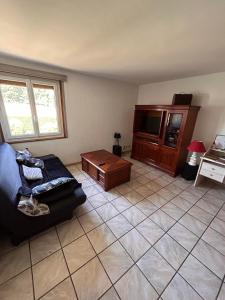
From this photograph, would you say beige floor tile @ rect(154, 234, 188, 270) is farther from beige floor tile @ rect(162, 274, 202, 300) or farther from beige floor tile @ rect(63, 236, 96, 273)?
beige floor tile @ rect(63, 236, 96, 273)

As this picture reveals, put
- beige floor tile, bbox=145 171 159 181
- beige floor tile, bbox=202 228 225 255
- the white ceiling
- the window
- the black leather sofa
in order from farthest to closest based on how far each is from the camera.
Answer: beige floor tile, bbox=145 171 159 181 → the window → beige floor tile, bbox=202 228 225 255 → the black leather sofa → the white ceiling

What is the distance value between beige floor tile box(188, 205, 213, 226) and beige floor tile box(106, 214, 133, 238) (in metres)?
1.01

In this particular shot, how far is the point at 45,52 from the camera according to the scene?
74.3 inches

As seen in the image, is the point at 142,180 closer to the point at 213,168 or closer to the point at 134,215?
the point at 134,215

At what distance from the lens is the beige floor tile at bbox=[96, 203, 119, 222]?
187 cm

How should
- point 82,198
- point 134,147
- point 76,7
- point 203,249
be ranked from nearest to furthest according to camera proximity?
point 76,7
point 203,249
point 82,198
point 134,147

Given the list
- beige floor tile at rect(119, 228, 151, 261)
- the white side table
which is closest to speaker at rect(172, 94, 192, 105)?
the white side table

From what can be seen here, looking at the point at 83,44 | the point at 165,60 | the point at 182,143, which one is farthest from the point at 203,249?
the point at 83,44

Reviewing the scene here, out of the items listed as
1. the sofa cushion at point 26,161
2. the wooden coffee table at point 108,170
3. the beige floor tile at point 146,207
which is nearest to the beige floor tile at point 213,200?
the beige floor tile at point 146,207

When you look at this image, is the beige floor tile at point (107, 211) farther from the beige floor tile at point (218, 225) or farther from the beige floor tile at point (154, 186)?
the beige floor tile at point (218, 225)

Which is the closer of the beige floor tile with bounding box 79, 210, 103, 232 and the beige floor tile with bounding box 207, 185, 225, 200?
the beige floor tile with bounding box 79, 210, 103, 232

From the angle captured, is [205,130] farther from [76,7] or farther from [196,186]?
[76,7]

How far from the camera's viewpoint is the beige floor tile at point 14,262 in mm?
1211

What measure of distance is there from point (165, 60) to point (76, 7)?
150 cm
